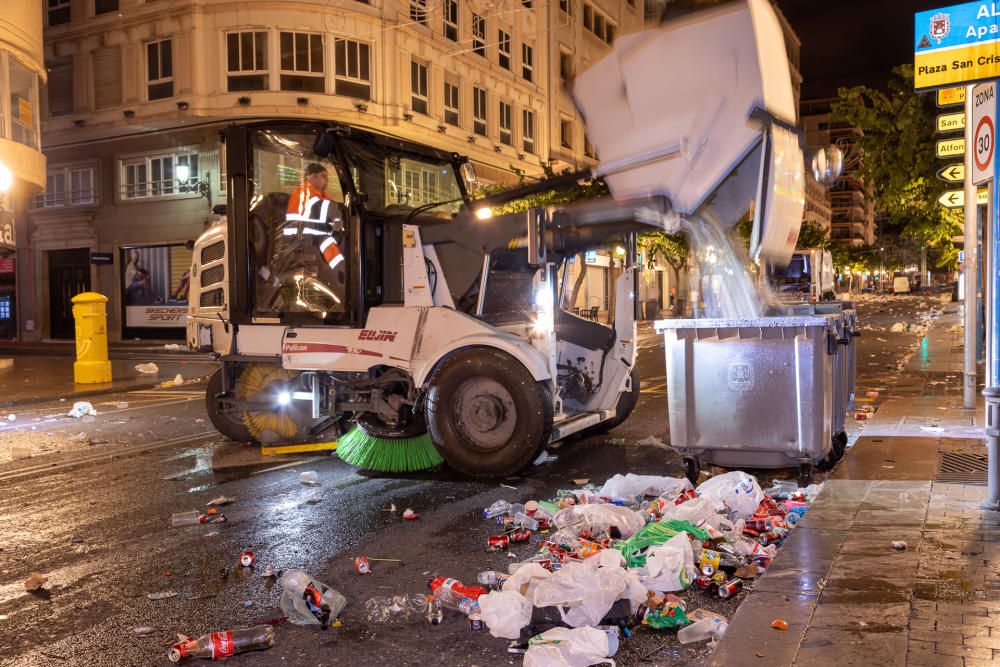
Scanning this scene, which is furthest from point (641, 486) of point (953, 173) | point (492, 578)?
point (953, 173)

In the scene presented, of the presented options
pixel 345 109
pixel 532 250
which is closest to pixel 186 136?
pixel 345 109

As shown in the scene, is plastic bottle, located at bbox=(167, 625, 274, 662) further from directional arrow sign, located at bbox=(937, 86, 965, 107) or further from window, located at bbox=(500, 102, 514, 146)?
window, located at bbox=(500, 102, 514, 146)

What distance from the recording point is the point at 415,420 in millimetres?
7418

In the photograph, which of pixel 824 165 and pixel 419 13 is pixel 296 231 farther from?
pixel 419 13

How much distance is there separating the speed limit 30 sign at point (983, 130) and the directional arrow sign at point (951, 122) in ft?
20.3

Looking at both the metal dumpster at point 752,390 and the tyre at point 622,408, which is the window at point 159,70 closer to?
the tyre at point 622,408

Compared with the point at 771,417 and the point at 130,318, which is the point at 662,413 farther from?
the point at 130,318

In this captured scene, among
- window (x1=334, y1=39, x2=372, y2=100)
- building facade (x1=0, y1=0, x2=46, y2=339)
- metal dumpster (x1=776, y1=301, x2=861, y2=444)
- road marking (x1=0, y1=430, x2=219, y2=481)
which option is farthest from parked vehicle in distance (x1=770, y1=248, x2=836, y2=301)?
road marking (x1=0, y1=430, x2=219, y2=481)

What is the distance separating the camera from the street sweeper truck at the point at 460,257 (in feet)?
19.8

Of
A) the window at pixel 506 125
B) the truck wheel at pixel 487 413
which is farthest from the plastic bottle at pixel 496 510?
the window at pixel 506 125

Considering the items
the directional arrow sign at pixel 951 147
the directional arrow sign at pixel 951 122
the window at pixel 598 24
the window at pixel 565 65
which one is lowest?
the directional arrow sign at pixel 951 147

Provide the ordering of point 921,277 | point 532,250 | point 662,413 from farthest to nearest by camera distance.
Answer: point 921,277 < point 662,413 < point 532,250

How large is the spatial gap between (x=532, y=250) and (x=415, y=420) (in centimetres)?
194

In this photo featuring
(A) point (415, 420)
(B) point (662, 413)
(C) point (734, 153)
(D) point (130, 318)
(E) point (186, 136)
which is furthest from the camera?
(D) point (130, 318)
